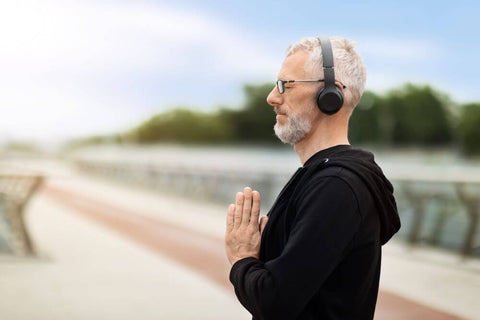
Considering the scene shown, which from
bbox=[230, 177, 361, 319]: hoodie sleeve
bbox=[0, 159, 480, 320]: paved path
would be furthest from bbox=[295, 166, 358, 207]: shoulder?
bbox=[0, 159, 480, 320]: paved path

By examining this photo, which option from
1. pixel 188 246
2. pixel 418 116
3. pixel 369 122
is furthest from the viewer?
pixel 369 122

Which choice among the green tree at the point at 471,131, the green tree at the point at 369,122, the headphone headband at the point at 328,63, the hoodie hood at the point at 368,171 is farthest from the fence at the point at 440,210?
the green tree at the point at 369,122

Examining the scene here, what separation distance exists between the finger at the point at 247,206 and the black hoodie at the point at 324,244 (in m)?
0.06

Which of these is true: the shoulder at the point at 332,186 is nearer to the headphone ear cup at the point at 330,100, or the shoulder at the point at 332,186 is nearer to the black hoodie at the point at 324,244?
the black hoodie at the point at 324,244

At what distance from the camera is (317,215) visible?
1416 millimetres

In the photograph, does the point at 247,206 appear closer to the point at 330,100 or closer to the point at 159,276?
the point at 330,100

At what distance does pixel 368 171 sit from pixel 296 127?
26 centimetres

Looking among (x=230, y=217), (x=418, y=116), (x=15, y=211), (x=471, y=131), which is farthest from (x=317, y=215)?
(x=418, y=116)

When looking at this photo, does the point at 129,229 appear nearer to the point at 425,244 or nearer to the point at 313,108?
the point at 425,244

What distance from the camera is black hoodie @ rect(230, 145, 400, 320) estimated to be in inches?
55.6

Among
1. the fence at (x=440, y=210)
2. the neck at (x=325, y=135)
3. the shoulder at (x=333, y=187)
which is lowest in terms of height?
the fence at (x=440, y=210)

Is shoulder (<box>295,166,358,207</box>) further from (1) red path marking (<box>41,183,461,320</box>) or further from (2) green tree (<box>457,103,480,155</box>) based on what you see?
(2) green tree (<box>457,103,480,155</box>)

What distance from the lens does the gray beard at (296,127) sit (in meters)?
1.68

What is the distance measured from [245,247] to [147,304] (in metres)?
3.70
